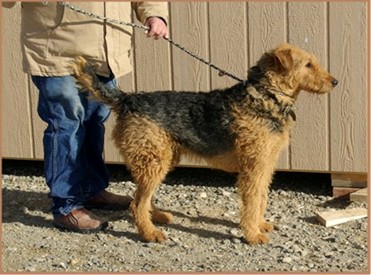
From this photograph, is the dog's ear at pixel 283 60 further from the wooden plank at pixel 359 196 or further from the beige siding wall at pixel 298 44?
the wooden plank at pixel 359 196

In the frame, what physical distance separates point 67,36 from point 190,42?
1378 mm

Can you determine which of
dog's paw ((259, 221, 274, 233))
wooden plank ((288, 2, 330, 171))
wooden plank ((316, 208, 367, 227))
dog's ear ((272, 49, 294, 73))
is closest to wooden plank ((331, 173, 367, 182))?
wooden plank ((288, 2, 330, 171))

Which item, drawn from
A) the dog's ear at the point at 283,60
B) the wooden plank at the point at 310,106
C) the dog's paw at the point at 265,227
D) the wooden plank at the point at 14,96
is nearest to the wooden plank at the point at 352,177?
the wooden plank at the point at 310,106

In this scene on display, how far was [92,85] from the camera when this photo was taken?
194 inches

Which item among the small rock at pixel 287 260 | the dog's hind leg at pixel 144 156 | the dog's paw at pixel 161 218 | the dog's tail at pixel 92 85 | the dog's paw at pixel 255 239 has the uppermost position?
the dog's tail at pixel 92 85

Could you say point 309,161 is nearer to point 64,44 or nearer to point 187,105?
point 187,105

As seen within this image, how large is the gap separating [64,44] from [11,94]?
178 cm

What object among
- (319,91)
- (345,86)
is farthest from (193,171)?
(319,91)

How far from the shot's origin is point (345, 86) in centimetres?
577

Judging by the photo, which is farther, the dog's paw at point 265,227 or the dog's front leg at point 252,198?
the dog's paw at point 265,227

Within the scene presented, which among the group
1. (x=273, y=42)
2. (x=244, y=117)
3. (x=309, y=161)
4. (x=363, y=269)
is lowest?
(x=363, y=269)

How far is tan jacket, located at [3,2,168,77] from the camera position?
4.95 metres

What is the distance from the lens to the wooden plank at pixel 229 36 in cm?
592

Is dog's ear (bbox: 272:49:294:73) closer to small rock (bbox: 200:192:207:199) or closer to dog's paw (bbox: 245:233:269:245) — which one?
dog's paw (bbox: 245:233:269:245)
